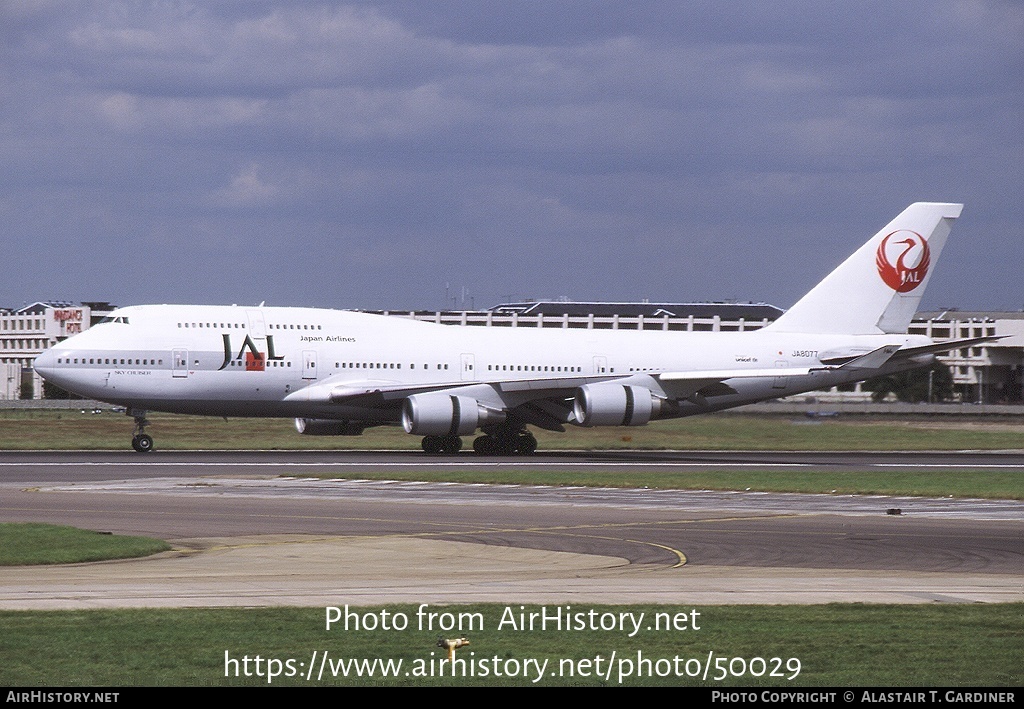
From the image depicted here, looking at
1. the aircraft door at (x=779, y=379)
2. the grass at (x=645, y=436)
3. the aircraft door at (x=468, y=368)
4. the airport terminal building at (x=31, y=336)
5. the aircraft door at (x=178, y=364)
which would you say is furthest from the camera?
the airport terminal building at (x=31, y=336)

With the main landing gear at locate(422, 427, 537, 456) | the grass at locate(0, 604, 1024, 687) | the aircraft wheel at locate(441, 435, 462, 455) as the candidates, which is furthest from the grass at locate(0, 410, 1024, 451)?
the grass at locate(0, 604, 1024, 687)

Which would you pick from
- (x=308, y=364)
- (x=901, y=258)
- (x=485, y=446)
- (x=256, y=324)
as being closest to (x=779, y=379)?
(x=901, y=258)

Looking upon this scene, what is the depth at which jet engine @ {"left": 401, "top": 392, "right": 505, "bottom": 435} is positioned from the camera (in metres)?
50.6

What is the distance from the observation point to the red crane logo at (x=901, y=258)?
59344 millimetres

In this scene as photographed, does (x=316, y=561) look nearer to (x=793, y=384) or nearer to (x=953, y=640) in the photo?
(x=953, y=640)

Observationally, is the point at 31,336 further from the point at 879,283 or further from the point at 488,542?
the point at 488,542

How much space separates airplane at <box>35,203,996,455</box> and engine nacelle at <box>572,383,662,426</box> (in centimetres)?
5

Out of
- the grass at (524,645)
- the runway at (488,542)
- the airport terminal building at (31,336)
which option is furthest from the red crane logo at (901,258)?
the airport terminal building at (31,336)

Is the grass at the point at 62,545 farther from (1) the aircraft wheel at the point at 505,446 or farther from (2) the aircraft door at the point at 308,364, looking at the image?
(1) the aircraft wheel at the point at 505,446

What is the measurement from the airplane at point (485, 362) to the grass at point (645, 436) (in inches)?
65.9

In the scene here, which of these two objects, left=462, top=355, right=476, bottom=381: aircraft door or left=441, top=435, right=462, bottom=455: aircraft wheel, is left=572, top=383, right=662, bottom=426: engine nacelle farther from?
left=441, top=435, right=462, bottom=455: aircraft wheel

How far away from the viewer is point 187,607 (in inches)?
666
